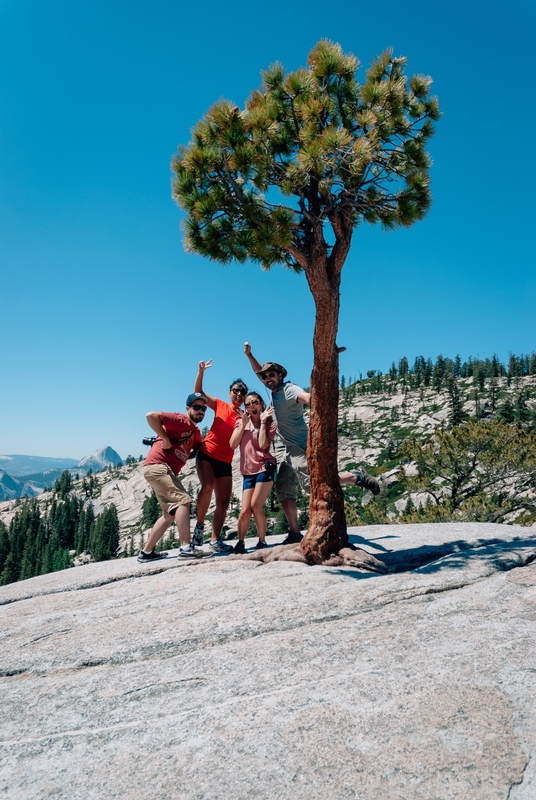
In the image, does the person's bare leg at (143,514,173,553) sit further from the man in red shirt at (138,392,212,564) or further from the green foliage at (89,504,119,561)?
the green foliage at (89,504,119,561)

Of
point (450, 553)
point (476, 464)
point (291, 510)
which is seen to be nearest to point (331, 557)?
point (291, 510)

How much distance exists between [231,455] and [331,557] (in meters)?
2.65

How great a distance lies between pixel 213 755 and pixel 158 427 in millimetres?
5748

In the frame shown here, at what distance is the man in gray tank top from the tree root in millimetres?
738

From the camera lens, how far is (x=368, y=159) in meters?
7.49

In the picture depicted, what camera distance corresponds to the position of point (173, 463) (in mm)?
9164

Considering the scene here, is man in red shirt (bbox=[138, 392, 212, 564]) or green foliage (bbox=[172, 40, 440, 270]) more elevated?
green foliage (bbox=[172, 40, 440, 270])

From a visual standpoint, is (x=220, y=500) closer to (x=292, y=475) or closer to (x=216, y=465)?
(x=216, y=465)

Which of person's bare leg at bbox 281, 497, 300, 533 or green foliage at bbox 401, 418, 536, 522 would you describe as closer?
person's bare leg at bbox 281, 497, 300, 533

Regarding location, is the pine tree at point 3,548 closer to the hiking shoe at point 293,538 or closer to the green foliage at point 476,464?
the green foliage at point 476,464

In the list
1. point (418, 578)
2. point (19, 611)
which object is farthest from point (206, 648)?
point (19, 611)

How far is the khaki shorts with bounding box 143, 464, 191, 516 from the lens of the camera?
8.73 m

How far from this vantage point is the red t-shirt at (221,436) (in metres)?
9.30

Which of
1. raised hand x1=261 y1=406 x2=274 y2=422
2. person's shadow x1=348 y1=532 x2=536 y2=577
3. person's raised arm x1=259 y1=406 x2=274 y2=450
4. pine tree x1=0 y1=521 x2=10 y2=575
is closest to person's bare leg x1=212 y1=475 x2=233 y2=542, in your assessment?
person's raised arm x1=259 y1=406 x2=274 y2=450
